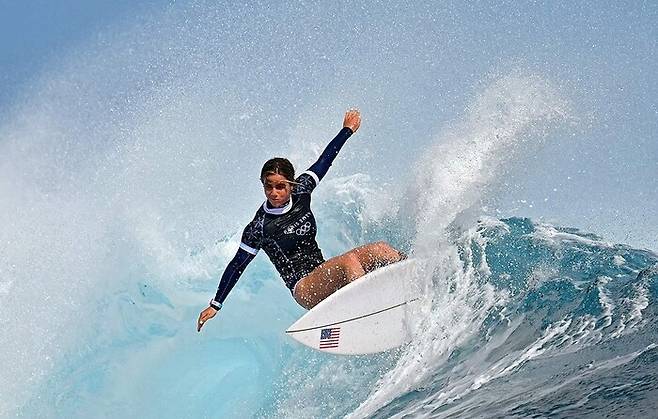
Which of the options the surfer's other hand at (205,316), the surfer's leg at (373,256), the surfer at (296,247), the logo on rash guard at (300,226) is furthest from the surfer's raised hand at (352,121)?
the surfer's other hand at (205,316)

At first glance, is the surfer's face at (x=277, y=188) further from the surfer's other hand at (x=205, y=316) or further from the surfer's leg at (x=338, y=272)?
the surfer's other hand at (x=205, y=316)

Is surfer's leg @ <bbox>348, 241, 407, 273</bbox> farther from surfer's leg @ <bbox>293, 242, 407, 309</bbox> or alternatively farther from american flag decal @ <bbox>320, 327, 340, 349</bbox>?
american flag decal @ <bbox>320, 327, 340, 349</bbox>

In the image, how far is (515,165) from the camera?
8.60m

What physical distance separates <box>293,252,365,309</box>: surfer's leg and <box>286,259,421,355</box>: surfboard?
10 centimetres

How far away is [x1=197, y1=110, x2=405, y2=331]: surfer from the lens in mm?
5746

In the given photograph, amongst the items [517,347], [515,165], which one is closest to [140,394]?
[517,347]

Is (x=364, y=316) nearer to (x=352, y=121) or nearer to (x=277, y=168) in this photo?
(x=277, y=168)

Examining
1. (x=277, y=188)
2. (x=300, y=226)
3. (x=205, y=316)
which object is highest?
(x=277, y=188)

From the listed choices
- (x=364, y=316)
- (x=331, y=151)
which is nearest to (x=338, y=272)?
(x=364, y=316)

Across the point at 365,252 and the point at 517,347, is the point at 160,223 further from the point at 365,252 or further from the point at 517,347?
the point at 517,347

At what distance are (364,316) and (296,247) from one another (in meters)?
0.83

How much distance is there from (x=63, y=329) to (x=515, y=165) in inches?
234

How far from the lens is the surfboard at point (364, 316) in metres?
6.02

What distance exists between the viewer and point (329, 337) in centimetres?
612
